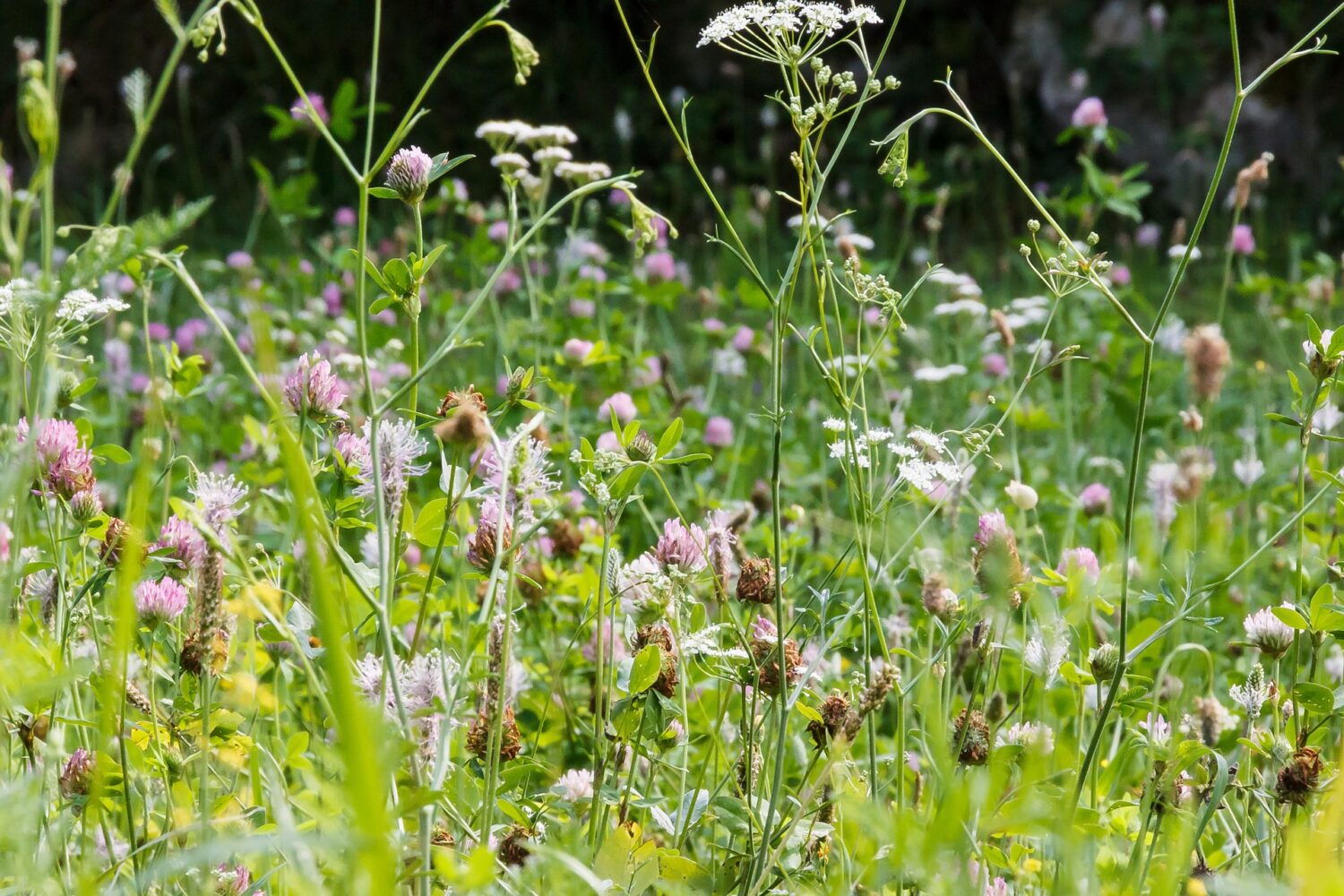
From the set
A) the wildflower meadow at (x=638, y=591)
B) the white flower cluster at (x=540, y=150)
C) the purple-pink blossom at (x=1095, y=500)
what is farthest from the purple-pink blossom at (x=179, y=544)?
the purple-pink blossom at (x=1095, y=500)

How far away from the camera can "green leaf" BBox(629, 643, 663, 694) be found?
2.47ft

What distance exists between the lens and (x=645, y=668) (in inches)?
29.8

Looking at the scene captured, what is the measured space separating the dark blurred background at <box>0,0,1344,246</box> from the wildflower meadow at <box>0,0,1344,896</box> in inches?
90.5

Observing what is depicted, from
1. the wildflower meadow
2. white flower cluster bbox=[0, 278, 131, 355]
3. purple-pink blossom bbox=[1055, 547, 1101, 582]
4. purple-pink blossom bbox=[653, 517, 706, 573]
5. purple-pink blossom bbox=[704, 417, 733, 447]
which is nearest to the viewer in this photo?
the wildflower meadow

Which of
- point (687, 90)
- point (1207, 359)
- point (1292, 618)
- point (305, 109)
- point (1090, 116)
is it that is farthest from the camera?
point (687, 90)

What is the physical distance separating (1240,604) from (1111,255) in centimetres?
282

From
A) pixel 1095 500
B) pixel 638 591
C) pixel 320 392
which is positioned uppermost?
pixel 320 392

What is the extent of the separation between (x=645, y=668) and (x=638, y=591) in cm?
10

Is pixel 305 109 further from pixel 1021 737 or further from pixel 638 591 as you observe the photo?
pixel 1021 737

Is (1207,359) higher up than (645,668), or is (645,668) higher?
(1207,359)

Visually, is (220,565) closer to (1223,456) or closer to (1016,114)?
(1223,456)

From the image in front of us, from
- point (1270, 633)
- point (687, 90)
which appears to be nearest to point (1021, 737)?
point (1270, 633)

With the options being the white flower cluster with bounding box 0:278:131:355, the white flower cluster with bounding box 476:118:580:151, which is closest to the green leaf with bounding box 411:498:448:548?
the white flower cluster with bounding box 0:278:131:355

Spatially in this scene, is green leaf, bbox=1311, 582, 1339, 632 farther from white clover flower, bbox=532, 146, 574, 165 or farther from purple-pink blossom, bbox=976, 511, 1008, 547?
white clover flower, bbox=532, 146, 574, 165
